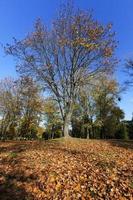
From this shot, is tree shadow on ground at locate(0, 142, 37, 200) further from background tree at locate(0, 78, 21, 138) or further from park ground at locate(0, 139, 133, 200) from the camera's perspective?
background tree at locate(0, 78, 21, 138)

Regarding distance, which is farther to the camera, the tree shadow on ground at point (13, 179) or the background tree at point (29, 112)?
the background tree at point (29, 112)

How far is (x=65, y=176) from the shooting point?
8812 millimetres

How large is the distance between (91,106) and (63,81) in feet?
78.6

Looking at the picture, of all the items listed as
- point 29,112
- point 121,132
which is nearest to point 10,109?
point 29,112

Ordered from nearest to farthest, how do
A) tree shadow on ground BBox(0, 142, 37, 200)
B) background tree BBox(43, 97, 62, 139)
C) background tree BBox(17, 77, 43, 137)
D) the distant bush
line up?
tree shadow on ground BBox(0, 142, 37, 200)
background tree BBox(17, 77, 43, 137)
background tree BBox(43, 97, 62, 139)
the distant bush

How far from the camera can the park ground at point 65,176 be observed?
770 centimetres

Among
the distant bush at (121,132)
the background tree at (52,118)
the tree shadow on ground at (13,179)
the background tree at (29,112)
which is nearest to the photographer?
the tree shadow on ground at (13,179)

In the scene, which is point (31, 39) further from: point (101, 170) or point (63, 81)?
point (101, 170)

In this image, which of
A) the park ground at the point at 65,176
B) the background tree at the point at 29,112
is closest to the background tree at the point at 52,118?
the background tree at the point at 29,112

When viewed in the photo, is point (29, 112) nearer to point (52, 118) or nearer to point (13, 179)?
point (52, 118)

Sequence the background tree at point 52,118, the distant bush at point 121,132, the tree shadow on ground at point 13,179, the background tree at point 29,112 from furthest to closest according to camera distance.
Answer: the distant bush at point 121,132, the background tree at point 52,118, the background tree at point 29,112, the tree shadow on ground at point 13,179

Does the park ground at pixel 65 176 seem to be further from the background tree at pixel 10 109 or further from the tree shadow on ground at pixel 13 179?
the background tree at pixel 10 109

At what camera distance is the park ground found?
7703 mm

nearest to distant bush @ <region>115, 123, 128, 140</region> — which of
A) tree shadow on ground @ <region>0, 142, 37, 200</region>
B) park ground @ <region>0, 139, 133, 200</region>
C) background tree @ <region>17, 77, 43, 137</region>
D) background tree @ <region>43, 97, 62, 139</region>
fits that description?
background tree @ <region>43, 97, 62, 139</region>
